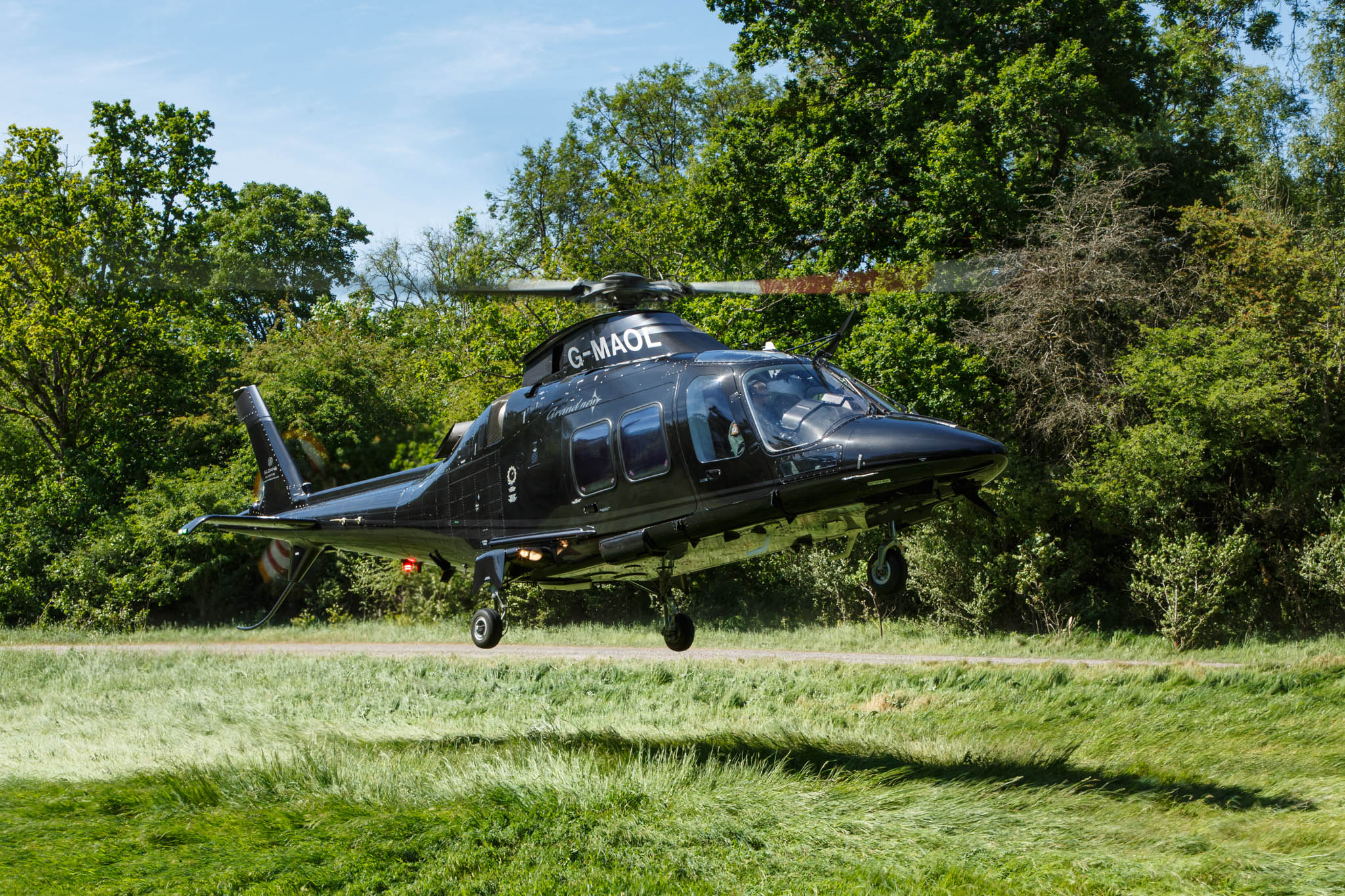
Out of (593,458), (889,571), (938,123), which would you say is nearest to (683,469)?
(593,458)

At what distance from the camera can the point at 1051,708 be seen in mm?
16531

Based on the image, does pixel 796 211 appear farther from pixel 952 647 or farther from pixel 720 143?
pixel 952 647

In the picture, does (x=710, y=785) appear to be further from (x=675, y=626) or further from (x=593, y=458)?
Answer: (x=593, y=458)

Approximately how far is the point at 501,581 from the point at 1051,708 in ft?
31.0

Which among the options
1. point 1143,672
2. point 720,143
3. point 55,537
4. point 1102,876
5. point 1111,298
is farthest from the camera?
point 55,537

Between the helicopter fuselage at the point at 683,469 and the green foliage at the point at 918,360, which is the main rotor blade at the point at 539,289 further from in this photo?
the green foliage at the point at 918,360

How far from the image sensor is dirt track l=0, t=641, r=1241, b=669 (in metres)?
19.6

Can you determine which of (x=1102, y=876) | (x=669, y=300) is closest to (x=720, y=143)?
(x=669, y=300)

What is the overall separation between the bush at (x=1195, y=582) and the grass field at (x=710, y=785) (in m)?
3.46

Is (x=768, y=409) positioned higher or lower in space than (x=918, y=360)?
lower

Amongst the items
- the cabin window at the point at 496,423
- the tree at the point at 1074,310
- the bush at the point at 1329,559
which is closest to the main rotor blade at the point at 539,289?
the cabin window at the point at 496,423

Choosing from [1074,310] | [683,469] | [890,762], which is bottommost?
[890,762]

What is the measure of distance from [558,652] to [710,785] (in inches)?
504

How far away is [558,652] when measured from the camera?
2400 centimetres
